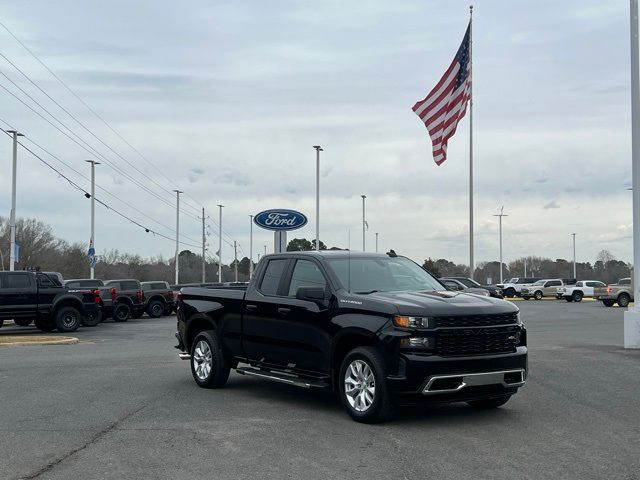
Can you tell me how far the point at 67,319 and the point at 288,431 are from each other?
64.8ft

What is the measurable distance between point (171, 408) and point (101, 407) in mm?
880

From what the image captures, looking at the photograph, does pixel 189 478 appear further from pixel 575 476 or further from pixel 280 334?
pixel 280 334

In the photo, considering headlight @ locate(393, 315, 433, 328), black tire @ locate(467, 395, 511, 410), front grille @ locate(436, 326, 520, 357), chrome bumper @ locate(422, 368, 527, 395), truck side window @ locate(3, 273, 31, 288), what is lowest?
black tire @ locate(467, 395, 511, 410)

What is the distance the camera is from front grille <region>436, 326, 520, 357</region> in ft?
27.7

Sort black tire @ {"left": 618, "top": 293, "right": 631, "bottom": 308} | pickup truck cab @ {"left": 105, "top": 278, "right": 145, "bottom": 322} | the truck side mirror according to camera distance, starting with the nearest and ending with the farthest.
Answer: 1. the truck side mirror
2. pickup truck cab @ {"left": 105, "top": 278, "right": 145, "bottom": 322}
3. black tire @ {"left": 618, "top": 293, "right": 631, "bottom": 308}

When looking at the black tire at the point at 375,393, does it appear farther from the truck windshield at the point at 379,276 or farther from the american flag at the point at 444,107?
the american flag at the point at 444,107

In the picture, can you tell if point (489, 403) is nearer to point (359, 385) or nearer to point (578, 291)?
point (359, 385)

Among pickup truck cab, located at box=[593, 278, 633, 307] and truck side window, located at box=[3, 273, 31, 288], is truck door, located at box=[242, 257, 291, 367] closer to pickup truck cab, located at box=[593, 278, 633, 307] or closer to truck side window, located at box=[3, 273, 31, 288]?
truck side window, located at box=[3, 273, 31, 288]

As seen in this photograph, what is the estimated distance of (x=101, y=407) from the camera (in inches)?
388

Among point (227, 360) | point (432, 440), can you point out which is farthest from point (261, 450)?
point (227, 360)

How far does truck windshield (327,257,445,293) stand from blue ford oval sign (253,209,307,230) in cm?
1579

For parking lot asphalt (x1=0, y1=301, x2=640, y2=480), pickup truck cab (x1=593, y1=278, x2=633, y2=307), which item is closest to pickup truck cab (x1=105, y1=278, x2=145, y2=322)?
parking lot asphalt (x1=0, y1=301, x2=640, y2=480)

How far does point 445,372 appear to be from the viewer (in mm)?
8336

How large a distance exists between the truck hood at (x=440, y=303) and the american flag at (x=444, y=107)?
18658mm
